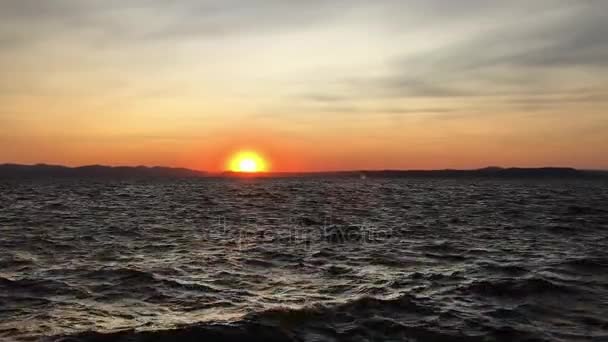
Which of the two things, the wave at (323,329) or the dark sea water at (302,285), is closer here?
the wave at (323,329)

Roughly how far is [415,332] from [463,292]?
498 centimetres

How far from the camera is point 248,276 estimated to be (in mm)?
19922

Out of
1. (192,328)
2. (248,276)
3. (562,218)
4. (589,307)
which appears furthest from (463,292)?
(562,218)

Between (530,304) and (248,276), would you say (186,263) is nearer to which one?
(248,276)

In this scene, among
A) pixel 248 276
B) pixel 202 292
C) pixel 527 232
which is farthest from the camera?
pixel 527 232

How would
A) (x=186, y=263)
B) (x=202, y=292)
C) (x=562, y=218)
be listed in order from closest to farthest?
(x=202, y=292)
(x=186, y=263)
(x=562, y=218)

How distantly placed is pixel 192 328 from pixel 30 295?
7.32 meters

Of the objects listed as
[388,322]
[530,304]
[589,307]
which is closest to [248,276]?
[388,322]

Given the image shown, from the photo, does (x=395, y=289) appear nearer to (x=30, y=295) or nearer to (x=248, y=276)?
(x=248, y=276)

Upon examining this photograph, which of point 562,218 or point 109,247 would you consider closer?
point 109,247

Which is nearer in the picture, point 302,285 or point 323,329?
point 323,329

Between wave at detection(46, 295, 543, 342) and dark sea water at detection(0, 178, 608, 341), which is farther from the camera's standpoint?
dark sea water at detection(0, 178, 608, 341)

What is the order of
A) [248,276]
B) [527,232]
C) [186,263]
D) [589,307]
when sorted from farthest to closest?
[527,232], [186,263], [248,276], [589,307]

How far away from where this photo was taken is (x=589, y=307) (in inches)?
623
